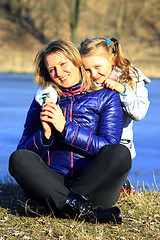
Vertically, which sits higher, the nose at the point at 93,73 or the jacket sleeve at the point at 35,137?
the nose at the point at 93,73

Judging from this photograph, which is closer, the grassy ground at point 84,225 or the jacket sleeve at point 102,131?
the grassy ground at point 84,225

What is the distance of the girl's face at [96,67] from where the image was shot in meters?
3.70

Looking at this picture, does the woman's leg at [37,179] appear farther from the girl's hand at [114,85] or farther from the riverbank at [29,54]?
the riverbank at [29,54]

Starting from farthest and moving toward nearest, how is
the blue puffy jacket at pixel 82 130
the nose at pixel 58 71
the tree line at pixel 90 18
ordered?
the tree line at pixel 90 18
the nose at pixel 58 71
the blue puffy jacket at pixel 82 130

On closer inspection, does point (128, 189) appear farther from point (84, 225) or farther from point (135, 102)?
point (84, 225)

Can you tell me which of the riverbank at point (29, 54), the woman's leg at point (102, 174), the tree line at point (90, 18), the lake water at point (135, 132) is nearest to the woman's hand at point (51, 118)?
the woman's leg at point (102, 174)

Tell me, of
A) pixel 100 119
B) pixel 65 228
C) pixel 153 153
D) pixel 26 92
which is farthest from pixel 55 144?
pixel 26 92

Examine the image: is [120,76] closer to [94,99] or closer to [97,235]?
[94,99]

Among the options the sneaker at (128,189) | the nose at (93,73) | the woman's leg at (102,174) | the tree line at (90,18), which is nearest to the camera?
the woman's leg at (102,174)

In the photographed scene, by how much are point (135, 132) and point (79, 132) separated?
162 inches

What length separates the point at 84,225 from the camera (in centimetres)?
313

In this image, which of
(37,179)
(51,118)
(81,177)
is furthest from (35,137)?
(81,177)

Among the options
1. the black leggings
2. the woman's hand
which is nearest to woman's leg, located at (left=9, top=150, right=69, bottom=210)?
the black leggings

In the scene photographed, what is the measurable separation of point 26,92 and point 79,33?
20.4 m
